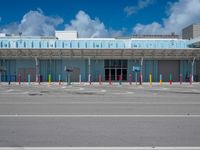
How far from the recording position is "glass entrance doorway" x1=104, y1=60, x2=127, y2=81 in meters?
38.4

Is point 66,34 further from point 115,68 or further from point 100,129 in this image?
point 100,129

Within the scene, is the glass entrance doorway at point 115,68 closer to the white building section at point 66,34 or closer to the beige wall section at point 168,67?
the beige wall section at point 168,67

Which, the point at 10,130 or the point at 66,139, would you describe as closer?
the point at 66,139

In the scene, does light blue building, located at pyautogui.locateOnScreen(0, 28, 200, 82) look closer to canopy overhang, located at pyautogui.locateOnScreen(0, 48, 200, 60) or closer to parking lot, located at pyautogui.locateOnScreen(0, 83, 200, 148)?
canopy overhang, located at pyautogui.locateOnScreen(0, 48, 200, 60)

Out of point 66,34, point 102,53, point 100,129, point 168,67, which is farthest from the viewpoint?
point 66,34

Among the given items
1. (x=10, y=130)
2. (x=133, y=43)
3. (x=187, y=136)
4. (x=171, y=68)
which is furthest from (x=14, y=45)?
(x=187, y=136)

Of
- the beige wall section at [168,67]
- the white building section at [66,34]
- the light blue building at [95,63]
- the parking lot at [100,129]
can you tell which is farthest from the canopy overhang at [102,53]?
the parking lot at [100,129]

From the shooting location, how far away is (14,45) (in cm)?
3838

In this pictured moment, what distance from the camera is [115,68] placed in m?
38.4

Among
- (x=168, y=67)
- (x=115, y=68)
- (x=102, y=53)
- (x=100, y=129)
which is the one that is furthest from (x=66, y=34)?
(x=100, y=129)

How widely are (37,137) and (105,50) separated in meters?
28.7

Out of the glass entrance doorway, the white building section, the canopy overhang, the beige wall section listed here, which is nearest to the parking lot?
the canopy overhang

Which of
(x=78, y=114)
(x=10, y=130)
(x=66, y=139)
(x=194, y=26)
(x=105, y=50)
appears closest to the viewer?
(x=66, y=139)

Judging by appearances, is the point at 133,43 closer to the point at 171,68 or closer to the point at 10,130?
the point at 171,68
